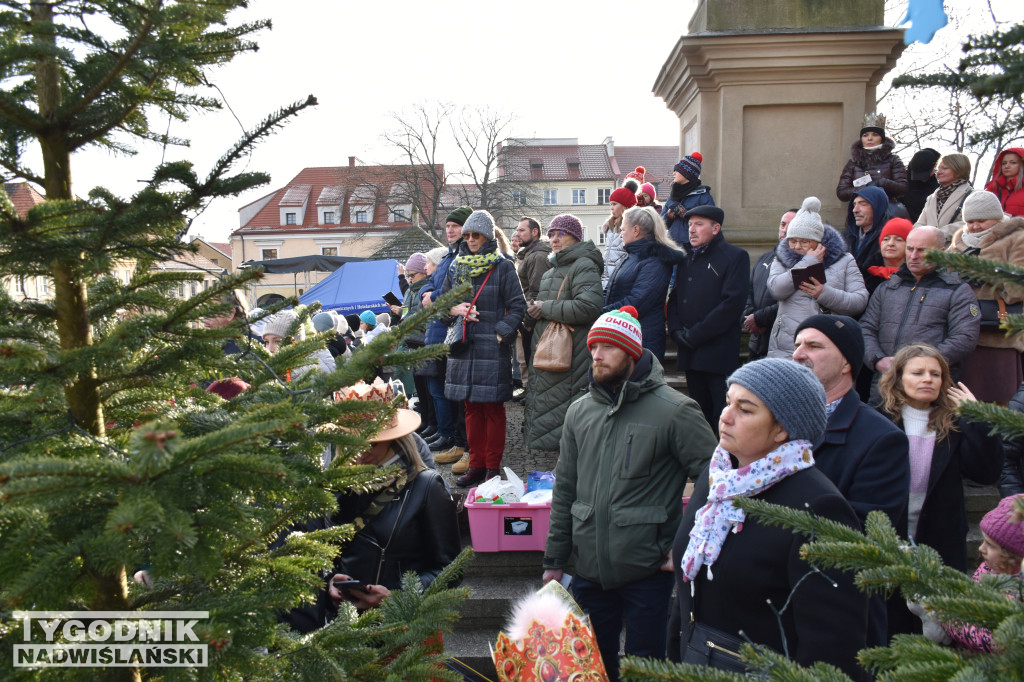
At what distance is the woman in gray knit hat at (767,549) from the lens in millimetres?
2395

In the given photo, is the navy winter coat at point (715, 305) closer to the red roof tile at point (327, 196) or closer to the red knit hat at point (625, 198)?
the red knit hat at point (625, 198)

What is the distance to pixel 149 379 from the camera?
2066 millimetres

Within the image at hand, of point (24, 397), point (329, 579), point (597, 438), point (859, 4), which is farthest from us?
point (859, 4)

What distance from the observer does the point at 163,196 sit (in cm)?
189

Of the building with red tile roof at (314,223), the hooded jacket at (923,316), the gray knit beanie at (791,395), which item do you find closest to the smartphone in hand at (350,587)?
the gray knit beanie at (791,395)

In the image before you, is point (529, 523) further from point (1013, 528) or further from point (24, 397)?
point (24, 397)

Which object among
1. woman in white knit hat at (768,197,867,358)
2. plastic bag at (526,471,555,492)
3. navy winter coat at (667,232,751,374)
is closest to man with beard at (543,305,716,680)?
plastic bag at (526,471,555,492)

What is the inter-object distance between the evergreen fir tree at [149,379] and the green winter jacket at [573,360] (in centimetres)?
420

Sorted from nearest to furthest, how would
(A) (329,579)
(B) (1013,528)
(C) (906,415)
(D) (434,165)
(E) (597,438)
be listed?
(B) (1013,528)
(A) (329,579)
(E) (597,438)
(C) (906,415)
(D) (434,165)

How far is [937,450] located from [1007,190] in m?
3.91

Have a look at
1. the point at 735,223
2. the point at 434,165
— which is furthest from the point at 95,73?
the point at 434,165

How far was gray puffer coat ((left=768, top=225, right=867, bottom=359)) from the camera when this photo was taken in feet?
19.2

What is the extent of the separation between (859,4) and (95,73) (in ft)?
26.4

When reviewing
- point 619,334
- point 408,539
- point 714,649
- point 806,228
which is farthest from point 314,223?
point 714,649
